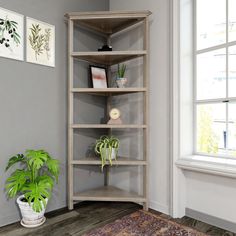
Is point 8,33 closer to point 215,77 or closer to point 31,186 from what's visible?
point 31,186

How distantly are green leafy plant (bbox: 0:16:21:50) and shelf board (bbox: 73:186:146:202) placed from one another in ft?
5.12

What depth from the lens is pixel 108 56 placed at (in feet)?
→ 7.45

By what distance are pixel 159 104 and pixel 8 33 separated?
1.53 m

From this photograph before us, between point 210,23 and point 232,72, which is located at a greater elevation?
point 210,23

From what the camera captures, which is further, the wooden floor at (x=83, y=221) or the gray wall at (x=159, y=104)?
the gray wall at (x=159, y=104)

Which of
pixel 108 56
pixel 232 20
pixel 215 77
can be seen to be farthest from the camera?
pixel 108 56

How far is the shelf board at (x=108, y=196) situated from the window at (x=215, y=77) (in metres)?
0.79

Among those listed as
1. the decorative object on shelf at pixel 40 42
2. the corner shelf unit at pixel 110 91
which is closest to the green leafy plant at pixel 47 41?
the decorative object on shelf at pixel 40 42

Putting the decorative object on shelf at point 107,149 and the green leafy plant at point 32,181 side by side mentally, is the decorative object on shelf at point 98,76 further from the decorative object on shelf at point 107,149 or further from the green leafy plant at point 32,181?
the green leafy plant at point 32,181

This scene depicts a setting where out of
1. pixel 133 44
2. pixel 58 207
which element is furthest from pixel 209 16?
pixel 58 207

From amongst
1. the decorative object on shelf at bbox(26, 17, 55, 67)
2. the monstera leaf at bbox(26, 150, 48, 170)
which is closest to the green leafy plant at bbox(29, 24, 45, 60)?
the decorative object on shelf at bbox(26, 17, 55, 67)

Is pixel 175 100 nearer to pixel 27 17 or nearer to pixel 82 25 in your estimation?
pixel 82 25

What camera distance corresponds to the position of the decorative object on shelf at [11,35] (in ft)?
6.02

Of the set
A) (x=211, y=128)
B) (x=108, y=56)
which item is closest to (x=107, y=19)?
(x=108, y=56)
